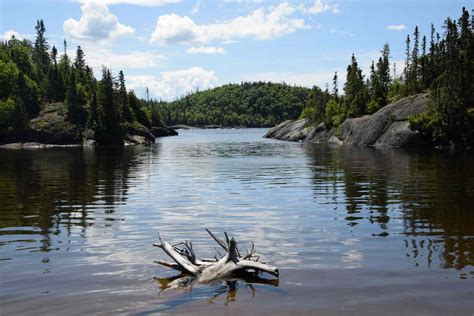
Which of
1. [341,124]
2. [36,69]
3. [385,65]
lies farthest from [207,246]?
[36,69]

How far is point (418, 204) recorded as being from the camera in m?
25.5

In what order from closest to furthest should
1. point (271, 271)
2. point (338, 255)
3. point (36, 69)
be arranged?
point (271, 271) → point (338, 255) → point (36, 69)

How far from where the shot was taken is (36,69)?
Result: 564ft

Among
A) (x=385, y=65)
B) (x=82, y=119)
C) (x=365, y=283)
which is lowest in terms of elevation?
(x=365, y=283)

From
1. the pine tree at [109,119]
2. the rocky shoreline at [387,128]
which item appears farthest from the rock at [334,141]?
the pine tree at [109,119]

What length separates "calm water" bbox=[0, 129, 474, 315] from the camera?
11.5 m

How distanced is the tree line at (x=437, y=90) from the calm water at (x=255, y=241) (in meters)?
54.6

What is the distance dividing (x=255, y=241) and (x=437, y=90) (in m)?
84.8

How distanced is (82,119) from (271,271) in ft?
412

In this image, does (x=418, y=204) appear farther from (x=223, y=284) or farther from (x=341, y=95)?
(x=341, y=95)

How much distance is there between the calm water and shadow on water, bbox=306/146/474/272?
0.24 feet

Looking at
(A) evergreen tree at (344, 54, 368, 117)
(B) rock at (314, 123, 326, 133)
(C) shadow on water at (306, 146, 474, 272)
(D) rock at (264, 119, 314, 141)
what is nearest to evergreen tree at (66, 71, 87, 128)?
(D) rock at (264, 119, 314, 141)

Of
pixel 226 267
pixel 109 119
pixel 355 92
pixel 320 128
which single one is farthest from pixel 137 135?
pixel 226 267

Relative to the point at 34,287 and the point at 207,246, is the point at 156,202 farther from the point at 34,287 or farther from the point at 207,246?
the point at 34,287
